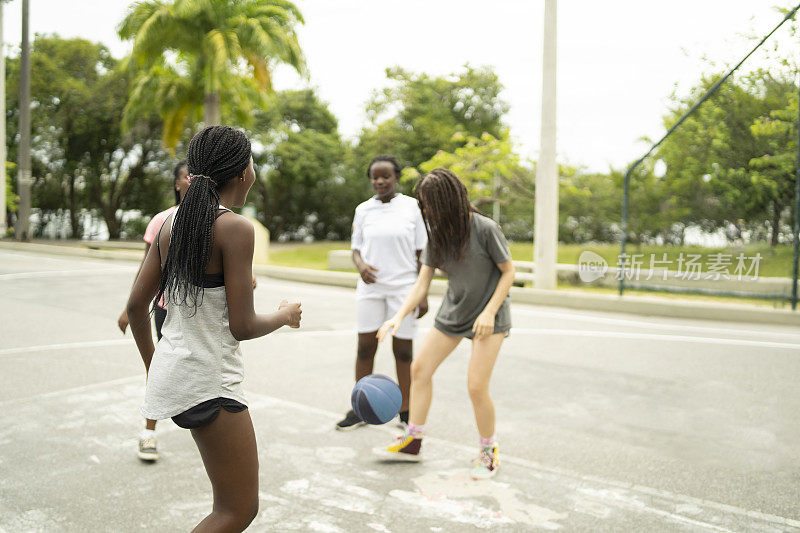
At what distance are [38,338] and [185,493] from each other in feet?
18.0

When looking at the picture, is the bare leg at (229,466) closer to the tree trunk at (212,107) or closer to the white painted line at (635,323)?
the white painted line at (635,323)

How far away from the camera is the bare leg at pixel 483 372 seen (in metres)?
4.25

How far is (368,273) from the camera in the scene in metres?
5.15

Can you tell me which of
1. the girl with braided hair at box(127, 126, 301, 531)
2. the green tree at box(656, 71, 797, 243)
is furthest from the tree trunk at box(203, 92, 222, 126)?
the girl with braided hair at box(127, 126, 301, 531)

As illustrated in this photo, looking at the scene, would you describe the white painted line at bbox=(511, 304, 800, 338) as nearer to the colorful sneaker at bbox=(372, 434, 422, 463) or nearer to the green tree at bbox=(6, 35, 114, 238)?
the colorful sneaker at bbox=(372, 434, 422, 463)

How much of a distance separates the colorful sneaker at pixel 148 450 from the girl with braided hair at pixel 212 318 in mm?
2095

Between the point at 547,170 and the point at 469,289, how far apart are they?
956 cm

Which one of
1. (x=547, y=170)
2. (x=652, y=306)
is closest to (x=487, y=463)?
(x=652, y=306)

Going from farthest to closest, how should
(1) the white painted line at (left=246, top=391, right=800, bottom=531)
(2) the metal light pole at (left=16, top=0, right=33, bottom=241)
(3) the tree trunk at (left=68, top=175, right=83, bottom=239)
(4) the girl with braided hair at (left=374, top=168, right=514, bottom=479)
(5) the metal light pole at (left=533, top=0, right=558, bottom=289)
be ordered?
Result: (3) the tree trunk at (left=68, top=175, right=83, bottom=239) < (2) the metal light pole at (left=16, top=0, right=33, bottom=241) < (5) the metal light pole at (left=533, top=0, right=558, bottom=289) < (4) the girl with braided hair at (left=374, top=168, right=514, bottom=479) < (1) the white painted line at (left=246, top=391, right=800, bottom=531)

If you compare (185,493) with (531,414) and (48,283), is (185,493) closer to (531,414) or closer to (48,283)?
(531,414)

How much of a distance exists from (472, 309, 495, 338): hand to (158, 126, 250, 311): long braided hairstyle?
2.03 meters

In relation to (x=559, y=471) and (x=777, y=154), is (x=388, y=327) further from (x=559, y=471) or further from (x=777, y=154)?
(x=777, y=154)

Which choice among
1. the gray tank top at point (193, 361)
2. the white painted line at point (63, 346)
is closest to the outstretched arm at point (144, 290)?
the gray tank top at point (193, 361)

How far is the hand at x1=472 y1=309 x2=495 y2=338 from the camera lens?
4.16m
